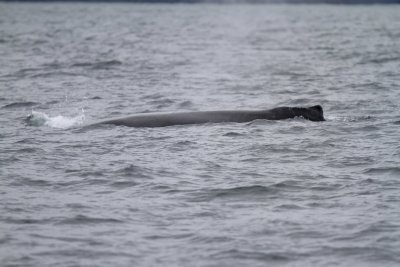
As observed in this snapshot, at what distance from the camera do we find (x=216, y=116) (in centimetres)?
2081

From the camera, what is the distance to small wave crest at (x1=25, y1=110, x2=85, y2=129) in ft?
69.0

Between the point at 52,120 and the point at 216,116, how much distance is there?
417 cm

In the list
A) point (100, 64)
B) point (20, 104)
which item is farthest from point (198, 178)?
point (100, 64)

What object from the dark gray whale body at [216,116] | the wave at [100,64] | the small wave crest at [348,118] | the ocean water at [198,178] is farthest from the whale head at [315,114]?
the wave at [100,64]

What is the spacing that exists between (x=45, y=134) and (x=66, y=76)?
14.6 metres

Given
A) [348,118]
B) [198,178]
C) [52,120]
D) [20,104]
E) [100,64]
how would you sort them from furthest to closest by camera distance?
[100,64] < [20,104] < [348,118] < [52,120] < [198,178]

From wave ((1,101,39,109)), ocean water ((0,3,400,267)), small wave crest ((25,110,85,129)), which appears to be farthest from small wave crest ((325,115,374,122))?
wave ((1,101,39,109))

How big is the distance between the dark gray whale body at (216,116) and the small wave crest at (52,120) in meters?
1.04

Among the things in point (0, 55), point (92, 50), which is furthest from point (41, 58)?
point (92, 50)

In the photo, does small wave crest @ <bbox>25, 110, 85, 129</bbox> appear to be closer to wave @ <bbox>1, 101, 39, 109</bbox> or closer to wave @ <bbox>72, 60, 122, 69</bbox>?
wave @ <bbox>1, 101, 39, 109</bbox>

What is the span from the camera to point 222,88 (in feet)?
96.8

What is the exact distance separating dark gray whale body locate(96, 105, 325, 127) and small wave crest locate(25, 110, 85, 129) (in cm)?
104

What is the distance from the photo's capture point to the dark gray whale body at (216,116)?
20359mm

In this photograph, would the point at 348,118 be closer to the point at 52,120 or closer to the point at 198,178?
the point at 52,120
